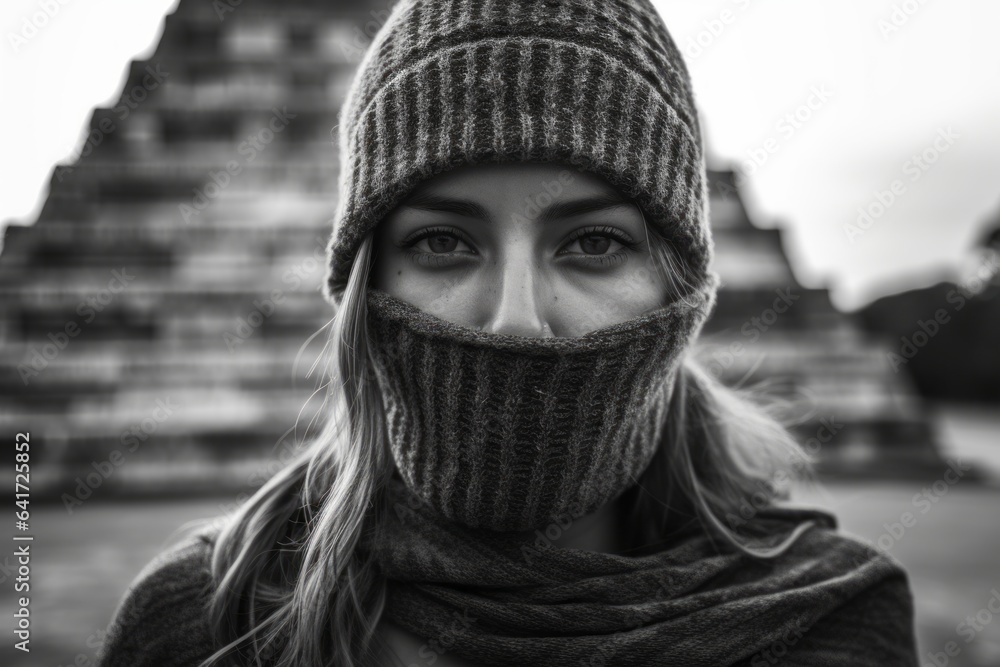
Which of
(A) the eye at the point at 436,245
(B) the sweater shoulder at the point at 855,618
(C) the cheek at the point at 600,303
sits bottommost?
Answer: (B) the sweater shoulder at the point at 855,618

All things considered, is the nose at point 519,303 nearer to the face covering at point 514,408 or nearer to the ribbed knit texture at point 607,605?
the face covering at point 514,408

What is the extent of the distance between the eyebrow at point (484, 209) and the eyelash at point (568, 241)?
4 centimetres

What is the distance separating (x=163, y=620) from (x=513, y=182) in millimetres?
1122

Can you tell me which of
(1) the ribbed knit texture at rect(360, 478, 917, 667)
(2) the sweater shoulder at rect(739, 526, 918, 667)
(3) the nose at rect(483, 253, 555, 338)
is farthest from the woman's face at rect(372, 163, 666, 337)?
(2) the sweater shoulder at rect(739, 526, 918, 667)

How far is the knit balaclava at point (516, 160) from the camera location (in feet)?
4.60

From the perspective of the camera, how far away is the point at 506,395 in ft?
4.56

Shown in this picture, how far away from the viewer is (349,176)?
5.35 ft

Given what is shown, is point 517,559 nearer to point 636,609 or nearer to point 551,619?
point 551,619

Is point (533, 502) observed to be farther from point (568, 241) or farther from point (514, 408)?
point (568, 241)

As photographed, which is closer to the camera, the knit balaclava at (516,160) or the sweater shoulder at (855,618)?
the knit balaclava at (516,160)

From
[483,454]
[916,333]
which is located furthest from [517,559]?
[916,333]

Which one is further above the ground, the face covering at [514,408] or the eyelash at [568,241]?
the eyelash at [568,241]

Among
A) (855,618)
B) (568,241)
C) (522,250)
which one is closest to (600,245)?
(568,241)

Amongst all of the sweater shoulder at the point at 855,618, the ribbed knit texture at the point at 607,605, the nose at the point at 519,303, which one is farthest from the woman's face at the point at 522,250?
the sweater shoulder at the point at 855,618
